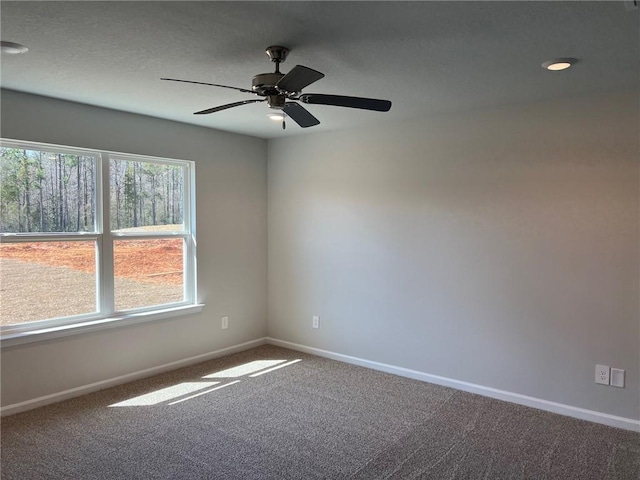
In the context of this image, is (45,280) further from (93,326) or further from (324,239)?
(324,239)

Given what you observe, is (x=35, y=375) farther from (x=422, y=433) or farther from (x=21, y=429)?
(x=422, y=433)

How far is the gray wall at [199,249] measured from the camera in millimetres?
3324

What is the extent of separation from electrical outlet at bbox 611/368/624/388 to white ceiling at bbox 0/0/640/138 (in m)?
1.92

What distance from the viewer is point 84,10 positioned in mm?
1952

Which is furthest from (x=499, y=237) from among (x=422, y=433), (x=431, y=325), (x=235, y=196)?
(x=235, y=196)

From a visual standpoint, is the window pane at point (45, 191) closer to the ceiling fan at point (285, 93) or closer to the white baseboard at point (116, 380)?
the white baseboard at point (116, 380)

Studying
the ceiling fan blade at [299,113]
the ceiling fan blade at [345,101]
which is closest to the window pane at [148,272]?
the ceiling fan blade at [299,113]

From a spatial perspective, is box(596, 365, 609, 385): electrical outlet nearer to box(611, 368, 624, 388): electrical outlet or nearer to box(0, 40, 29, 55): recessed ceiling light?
box(611, 368, 624, 388): electrical outlet

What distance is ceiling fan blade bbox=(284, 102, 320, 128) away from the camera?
252cm

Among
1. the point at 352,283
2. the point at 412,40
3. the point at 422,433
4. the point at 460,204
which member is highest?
the point at 412,40

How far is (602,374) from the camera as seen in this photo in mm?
3156

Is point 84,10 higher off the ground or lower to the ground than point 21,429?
higher

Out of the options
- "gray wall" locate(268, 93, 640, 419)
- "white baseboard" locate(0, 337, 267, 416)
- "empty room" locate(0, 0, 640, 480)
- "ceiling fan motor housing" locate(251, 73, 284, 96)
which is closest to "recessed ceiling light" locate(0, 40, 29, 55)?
"empty room" locate(0, 0, 640, 480)

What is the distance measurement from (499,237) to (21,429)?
3694 mm
